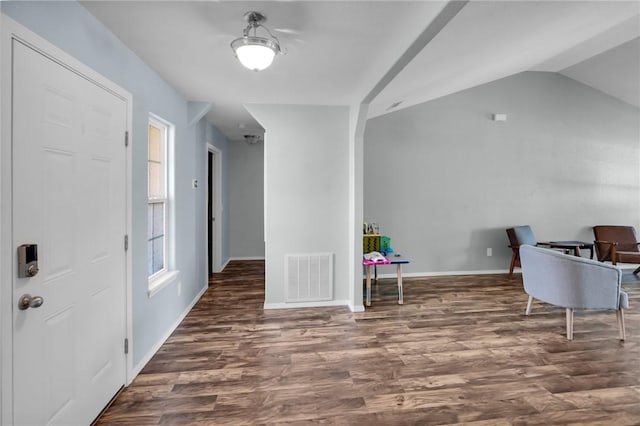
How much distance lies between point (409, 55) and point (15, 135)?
215 centimetres

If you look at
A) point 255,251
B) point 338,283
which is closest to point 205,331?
point 338,283

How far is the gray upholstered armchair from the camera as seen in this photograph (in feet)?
9.36

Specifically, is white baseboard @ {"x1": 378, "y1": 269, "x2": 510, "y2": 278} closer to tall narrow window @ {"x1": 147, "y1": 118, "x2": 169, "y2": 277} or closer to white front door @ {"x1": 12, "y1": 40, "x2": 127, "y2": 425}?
tall narrow window @ {"x1": 147, "y1": 118, "x2": 169, "y2": 277}

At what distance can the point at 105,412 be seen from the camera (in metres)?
1.92

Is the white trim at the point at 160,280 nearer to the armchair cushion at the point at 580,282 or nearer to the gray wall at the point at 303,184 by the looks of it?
the gray wall at the point at 303,184

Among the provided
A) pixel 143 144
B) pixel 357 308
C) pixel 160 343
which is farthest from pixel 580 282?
pixel 143 144

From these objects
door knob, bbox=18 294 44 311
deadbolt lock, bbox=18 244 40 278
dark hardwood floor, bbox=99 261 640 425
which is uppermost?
deadbolt lock, bbox=18 244 40 278

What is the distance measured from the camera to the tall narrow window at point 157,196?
2852 millimetres

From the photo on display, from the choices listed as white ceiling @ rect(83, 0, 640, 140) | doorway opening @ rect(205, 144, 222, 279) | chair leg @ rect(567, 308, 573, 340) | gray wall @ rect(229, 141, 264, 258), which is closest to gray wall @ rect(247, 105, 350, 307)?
white ceiling @ rect(83, 0, 640, 140)

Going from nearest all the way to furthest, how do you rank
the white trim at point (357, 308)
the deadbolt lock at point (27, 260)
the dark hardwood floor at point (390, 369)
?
the deadbolt lock at point (27, 260) < the dark hardwood floor at point (390, 369) < the white trim at point (357, 308)

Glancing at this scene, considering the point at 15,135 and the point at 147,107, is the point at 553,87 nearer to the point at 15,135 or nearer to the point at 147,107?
the point at 147,107

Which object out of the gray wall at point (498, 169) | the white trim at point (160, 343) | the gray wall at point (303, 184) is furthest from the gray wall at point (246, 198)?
the gray wall at point (303, 184)

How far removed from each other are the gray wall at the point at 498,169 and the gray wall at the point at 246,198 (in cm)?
248

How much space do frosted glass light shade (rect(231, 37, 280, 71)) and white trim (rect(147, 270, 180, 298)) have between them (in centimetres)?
193
